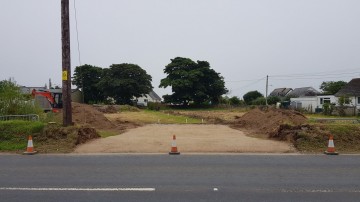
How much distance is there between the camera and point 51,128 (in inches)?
560

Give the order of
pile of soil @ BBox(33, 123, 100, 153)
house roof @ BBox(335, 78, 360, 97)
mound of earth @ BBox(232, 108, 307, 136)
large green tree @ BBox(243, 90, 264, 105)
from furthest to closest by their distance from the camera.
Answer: large green tree @ BBox(243, 90, 264, 105), house roof @ BBox(335, 78, 360, 97), mound of earth @ BBox(232, 108, 307, 136), pile of soil @ BBox(33, 123, 100, 153)

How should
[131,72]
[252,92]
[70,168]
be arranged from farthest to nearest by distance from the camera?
[252,92]
[131,72]
[70,168]

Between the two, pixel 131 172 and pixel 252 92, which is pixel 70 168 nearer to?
pixel 131 172

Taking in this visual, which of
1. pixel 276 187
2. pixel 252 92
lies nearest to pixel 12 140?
pixel 276 187

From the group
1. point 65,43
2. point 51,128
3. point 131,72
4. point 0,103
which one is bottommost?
point 51,128

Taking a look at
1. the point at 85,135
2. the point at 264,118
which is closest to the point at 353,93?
the point at 264,118

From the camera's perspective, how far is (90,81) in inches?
2913

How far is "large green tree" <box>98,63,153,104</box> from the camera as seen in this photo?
213ft

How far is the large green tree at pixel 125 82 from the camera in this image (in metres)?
64.9

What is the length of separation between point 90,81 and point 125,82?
13467 mm

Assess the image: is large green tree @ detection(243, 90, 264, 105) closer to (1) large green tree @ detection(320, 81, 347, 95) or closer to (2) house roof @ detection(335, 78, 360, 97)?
(1) large green tree @ detection(320, 81, 347, 95)

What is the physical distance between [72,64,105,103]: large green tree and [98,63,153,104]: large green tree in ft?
22.1

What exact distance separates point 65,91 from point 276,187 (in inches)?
431

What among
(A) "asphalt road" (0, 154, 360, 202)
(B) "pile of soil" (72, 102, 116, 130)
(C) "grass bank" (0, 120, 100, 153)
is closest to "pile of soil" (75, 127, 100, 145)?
(C) "grass bank" (0, 120, 100, 153)
